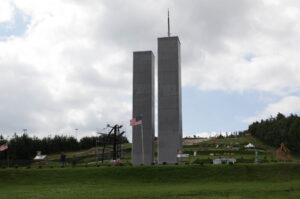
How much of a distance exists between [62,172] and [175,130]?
690 inches

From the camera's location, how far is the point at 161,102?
47.7 m

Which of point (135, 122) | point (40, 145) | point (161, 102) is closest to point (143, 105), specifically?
point (161, 102)

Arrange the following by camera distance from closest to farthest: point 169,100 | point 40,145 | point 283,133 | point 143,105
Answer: point 169,100 < point 143,105 < point 283,133 < point 40,145

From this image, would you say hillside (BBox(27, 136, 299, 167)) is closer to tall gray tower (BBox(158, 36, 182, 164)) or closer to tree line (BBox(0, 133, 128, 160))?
tall gray tower (BBox(158, 36, 182, 164))

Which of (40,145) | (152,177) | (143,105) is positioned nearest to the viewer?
(152,177)

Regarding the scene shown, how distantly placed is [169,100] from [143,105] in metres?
4.43

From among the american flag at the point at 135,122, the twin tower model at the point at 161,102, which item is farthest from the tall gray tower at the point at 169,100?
the american flag at the point at 135,122

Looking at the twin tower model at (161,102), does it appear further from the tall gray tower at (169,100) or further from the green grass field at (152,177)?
the green grass field at (152,177)

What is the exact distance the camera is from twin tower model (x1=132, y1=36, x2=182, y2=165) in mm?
46688

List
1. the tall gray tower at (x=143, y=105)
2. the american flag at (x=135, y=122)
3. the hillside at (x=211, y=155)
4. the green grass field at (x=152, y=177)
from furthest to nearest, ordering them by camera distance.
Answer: the hillside at (x=211, y=155)
the tall gray tower at (x=143, y=105)
the american flag at (x=135, y=122)
the green grass field at (x=152, y=177)

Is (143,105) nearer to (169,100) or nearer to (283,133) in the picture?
(169,100)

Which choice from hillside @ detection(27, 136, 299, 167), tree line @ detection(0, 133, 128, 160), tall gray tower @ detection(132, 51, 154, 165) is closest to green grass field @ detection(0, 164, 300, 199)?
hillside @ detection(27, 136, 299, 167)

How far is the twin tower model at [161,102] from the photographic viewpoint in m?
46.7

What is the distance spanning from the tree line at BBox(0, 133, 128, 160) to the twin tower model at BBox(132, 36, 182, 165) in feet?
134
